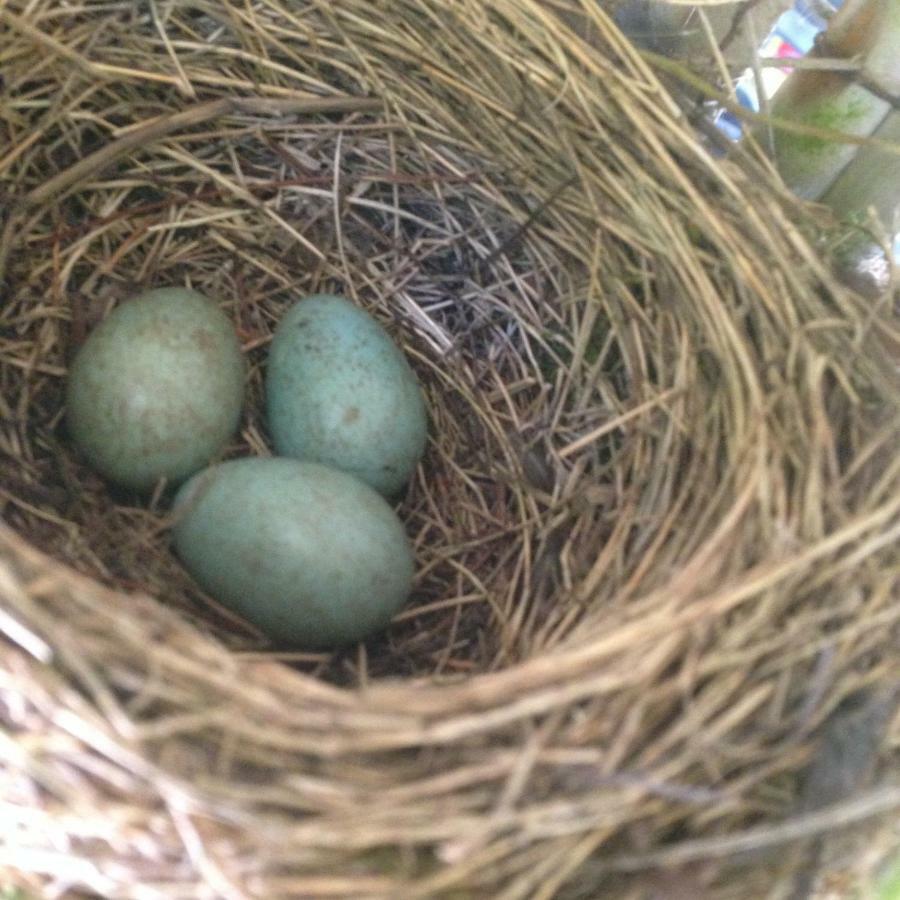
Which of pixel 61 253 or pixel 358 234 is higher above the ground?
pixel 358 234

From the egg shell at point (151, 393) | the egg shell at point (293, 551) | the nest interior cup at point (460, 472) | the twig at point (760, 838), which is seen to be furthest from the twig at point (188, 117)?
the twig at point (760, 838)

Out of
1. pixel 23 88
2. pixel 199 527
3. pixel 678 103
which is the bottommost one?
pixel 199 527

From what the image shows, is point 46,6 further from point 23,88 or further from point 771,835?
point 771,835

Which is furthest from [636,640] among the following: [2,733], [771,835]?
[2,733]

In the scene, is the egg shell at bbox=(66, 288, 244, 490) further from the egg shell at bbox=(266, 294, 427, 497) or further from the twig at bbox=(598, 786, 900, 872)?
the twig at bbox=(598, 786, 900, 872)

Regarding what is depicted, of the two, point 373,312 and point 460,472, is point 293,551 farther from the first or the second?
point 373,312

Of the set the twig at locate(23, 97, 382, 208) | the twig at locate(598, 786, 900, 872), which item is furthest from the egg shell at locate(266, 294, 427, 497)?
the twig at locate(598, 786, 900, 872)
